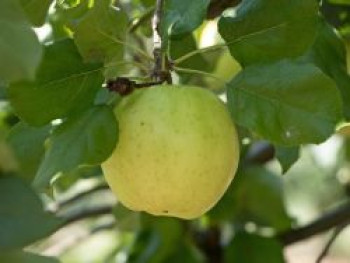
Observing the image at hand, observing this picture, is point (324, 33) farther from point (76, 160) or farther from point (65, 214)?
point (65, 214)


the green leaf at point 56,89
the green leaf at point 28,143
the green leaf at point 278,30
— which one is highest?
the green leaf at point 56,89

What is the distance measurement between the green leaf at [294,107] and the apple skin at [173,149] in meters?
0.04

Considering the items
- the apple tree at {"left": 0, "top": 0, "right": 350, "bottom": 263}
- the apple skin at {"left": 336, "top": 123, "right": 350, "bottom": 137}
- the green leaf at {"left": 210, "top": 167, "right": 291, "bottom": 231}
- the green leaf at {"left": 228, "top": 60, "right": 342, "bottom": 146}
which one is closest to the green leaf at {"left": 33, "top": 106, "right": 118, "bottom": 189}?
the apple tree at {"left": 0, "top": 0, "right": 350, "bottom": 263}

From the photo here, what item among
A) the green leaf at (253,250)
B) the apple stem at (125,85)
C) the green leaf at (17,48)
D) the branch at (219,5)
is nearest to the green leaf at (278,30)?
the apple stem at (125,85)

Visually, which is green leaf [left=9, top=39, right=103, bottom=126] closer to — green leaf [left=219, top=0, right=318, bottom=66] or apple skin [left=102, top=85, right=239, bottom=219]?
apple skin [left=102, top=85, right=239, bottom=219]

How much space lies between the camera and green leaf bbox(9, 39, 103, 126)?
1.04m

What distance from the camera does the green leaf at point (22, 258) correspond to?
72 cm

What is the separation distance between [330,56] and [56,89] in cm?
40

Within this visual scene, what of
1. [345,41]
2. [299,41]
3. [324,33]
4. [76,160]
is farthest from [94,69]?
[345,41]

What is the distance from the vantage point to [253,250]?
2006 millimetres

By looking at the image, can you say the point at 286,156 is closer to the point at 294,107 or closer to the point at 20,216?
the point at 294,107

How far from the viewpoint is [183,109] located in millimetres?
997

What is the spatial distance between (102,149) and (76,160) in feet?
0.10

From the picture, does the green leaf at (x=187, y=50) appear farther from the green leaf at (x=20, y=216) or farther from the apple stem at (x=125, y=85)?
the green leaf at (x=20, y=216)
